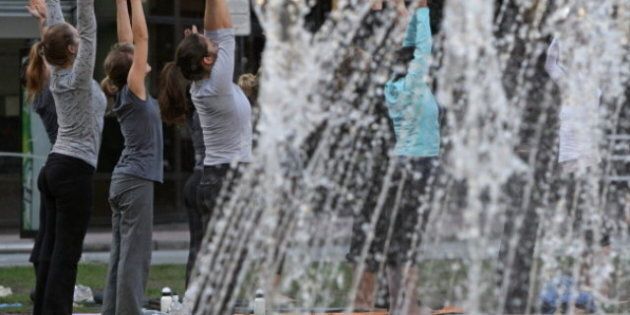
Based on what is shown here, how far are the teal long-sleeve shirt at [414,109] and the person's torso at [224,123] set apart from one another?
2.43 ft

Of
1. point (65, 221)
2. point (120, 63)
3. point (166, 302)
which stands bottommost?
point (166, 302)

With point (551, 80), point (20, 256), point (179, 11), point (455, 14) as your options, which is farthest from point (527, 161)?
point (179, 11)

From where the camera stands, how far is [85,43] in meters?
6.83

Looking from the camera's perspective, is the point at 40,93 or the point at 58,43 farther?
the point at 40,93

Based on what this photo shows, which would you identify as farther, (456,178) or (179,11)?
(179,11)

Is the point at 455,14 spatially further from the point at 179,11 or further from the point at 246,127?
the point at 179,11

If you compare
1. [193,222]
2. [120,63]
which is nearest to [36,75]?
[120,63]

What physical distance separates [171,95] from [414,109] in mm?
1402

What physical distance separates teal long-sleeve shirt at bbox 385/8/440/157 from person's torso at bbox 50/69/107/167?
1460 millimetres

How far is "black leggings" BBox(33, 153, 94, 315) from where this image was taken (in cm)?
703

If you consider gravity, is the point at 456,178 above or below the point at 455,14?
below

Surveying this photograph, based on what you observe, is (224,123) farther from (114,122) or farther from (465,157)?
(114,122)

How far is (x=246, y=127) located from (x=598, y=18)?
5.92 ft

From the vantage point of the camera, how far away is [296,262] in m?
7.56
